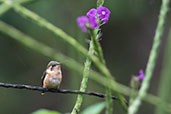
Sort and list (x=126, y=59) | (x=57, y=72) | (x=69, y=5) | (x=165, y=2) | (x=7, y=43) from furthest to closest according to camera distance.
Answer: (x=126, y=59) → (x=7, y=43) → (x=69, y=5) → (x=57, y=72) → (x=165, y=2)

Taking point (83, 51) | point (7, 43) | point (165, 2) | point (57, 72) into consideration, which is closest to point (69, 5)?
point (7, 43)

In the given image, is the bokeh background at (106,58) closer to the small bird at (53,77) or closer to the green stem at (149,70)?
the small bird at (53,77)

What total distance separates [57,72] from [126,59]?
5.72m

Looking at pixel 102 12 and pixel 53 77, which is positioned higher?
pixel 102 12

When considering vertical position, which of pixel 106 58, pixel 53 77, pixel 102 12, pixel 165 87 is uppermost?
pixel 106 58

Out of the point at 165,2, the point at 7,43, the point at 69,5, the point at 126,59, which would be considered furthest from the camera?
the point at 126,59

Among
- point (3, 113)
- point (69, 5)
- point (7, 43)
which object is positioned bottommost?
point (3, 113)

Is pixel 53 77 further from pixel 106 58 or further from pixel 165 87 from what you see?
pixel 106 58

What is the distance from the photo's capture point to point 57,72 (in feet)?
10.3

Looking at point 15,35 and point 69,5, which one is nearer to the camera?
point 15,35

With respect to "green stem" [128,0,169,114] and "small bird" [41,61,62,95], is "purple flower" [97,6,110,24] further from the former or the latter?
"small bird" [41,61,62,95]

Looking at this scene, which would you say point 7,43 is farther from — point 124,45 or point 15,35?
point 15,35

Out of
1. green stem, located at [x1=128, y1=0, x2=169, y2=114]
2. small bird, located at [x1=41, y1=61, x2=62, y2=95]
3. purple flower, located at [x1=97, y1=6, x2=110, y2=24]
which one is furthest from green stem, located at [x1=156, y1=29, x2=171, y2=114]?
small bird, located at [x1=41, y1=61, x2=62, y2=95]

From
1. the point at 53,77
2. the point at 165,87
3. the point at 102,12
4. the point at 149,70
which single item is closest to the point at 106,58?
the point at 53,77
